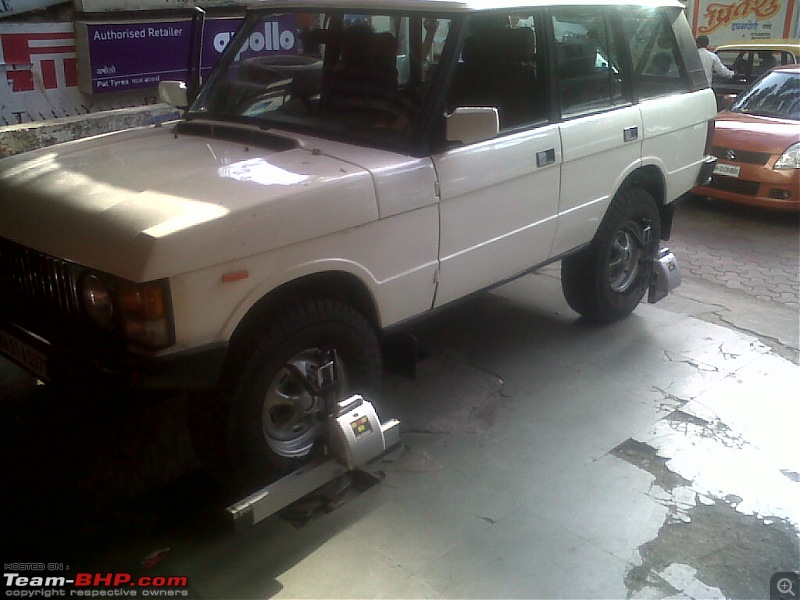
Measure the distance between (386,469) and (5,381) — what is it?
2.23 metres

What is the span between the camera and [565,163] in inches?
169

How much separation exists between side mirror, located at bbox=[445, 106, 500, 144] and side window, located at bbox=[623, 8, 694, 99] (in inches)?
72.2

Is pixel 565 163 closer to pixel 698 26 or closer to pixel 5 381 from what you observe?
pixel 5 381

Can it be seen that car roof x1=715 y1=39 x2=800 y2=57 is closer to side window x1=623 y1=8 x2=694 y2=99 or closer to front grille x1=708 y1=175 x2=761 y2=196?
front grille x1=708 y1=175 x2=761 y2=196

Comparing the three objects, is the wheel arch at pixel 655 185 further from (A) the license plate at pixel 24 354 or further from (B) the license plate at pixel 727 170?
(A) the license plate at pixel 24 354

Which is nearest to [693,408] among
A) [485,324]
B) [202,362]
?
[485,324]

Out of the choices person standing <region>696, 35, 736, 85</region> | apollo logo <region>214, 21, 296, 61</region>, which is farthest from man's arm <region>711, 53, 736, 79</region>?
apollo logo <region>214, 21, 296, 61</region>

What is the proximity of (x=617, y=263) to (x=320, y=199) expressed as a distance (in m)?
2.78

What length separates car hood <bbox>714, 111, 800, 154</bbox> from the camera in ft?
26.2

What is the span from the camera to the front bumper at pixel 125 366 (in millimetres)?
2717

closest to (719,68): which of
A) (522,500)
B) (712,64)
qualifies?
(712,64)

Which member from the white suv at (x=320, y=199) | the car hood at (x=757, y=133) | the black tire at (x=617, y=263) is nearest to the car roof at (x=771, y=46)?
the car hood at (x=757, y=133)

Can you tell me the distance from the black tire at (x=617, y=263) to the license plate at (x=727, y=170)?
3.32 m

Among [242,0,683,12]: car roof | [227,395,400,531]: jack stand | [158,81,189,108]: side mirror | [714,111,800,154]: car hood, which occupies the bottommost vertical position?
[227,395,400,531]: jack stand
